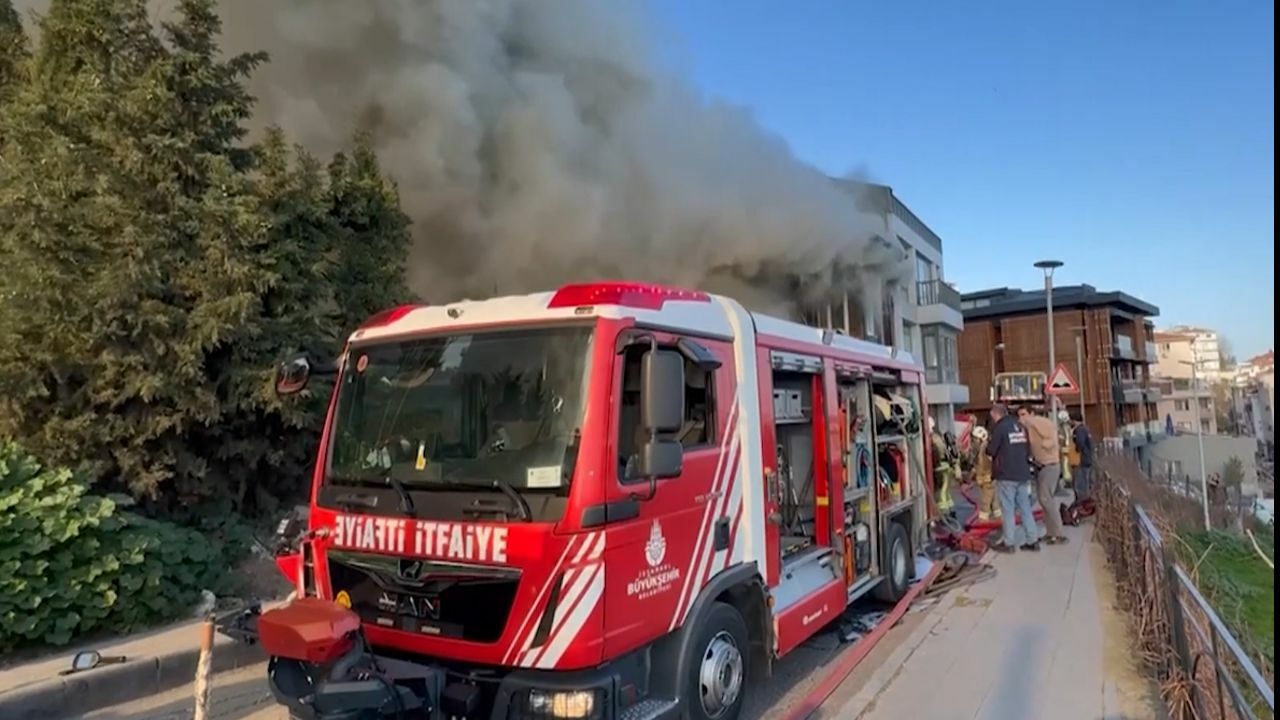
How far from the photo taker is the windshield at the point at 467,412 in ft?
9.87

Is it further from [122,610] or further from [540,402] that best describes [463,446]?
[122,610]

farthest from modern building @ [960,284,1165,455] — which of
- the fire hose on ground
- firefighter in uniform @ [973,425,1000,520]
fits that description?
the fire hose on ground

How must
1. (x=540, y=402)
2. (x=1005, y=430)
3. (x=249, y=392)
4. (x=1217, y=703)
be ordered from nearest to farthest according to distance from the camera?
Result: (x=1217, y=703), (x=540, y=402), (x=249, y=392), (x=1005, y=430)

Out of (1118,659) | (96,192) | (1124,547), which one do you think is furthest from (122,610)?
(1124,547)

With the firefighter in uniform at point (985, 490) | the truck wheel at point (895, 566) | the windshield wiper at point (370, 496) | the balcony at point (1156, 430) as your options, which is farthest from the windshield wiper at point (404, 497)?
the balcony at point (1156, 430)

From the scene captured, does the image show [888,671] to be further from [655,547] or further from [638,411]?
[638,411]

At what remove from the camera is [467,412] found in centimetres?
Answer: 320

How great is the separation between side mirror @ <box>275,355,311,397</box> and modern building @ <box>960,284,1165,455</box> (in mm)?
34441

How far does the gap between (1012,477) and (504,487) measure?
19.5 feet

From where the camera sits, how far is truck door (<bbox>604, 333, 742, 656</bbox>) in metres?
2.95

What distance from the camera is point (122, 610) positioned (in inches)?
197

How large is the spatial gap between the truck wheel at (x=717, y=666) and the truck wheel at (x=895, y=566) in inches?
96.9

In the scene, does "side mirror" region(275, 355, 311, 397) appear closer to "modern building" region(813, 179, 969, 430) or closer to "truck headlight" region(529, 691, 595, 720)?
"truck headlight" region(529, 691, 595, 720)

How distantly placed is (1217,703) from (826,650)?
2.62 m
